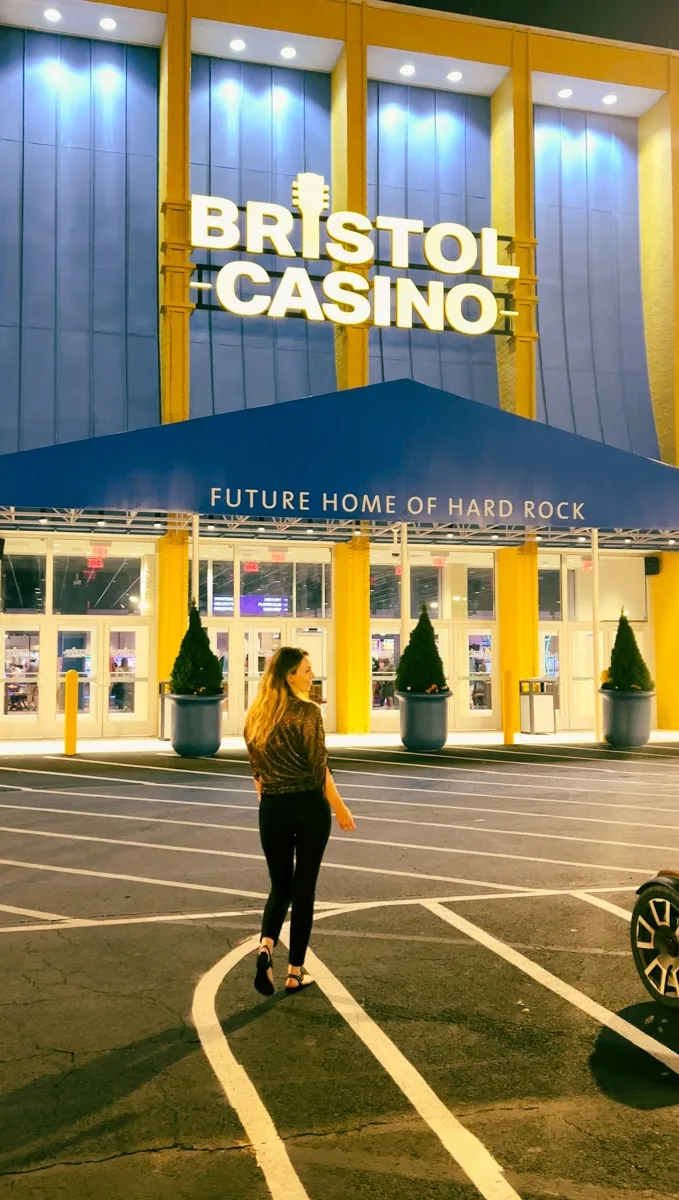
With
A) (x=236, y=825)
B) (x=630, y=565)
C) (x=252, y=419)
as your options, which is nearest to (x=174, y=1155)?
Result: (x=236, y=825)

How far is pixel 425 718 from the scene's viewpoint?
53.6ft

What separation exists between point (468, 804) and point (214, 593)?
956 cm

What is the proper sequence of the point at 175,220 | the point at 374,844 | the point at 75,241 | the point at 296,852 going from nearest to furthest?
the point at 296,852
the point at 374,844
the point at 175,220
the point at 75,241

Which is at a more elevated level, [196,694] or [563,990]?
[196,694]

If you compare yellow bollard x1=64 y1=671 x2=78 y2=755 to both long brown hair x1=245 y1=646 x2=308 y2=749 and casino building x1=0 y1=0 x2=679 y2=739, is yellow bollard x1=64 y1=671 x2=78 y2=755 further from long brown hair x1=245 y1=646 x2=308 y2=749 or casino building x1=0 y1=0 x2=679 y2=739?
long brown hair x1=245 y1=646 x2=308 y2=749

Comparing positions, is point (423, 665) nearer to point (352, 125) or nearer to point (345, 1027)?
point (345, 1027)

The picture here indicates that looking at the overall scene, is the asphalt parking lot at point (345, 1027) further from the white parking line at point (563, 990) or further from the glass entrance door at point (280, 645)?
the glass entrance door at point (280, 645)

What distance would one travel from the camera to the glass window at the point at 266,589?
19688 mm

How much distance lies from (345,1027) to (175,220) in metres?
17.7

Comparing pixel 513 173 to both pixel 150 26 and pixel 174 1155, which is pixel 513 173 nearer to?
pixel 150 26

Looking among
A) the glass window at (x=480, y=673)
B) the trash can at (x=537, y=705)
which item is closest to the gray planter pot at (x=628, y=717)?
the trash can at (x=537, y=705)

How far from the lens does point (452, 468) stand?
559 inches

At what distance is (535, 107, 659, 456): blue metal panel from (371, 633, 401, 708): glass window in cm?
A: 605

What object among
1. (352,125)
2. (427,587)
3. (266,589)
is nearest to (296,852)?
(266,589)
